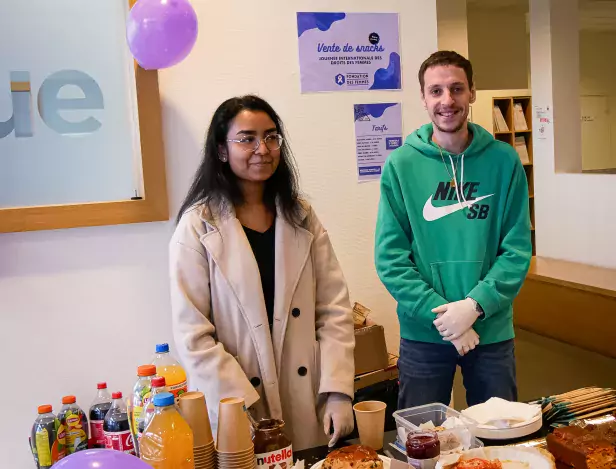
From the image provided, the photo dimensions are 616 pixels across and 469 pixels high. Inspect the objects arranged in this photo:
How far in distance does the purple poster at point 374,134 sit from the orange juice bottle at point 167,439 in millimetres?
1805

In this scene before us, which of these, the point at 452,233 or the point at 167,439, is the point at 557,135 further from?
the point at 167,439

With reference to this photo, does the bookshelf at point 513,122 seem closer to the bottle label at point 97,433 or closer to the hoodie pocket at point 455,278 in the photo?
the hoodie pocket at point 455,278

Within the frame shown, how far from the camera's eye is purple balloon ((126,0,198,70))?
2.13 metres

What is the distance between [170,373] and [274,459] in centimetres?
65

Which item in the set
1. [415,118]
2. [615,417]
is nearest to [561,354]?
[415,118]

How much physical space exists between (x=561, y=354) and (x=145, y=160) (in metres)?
3.56

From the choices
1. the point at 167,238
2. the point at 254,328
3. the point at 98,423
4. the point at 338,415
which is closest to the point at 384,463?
the point at 338,415

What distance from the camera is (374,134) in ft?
9.54

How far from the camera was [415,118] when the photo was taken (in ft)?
9.79

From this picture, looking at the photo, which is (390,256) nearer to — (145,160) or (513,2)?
(145,160)

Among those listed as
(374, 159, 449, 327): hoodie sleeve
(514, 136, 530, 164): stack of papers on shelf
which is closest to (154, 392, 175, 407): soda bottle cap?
(374, 159, 449, 327): hoodie sleeve

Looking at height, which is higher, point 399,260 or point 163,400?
point 399,260

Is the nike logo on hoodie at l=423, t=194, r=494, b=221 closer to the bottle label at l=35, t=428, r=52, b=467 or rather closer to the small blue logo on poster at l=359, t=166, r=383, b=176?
the small blue logo on poster at l=359, t=166, r=383, b=176

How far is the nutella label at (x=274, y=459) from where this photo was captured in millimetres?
1376
